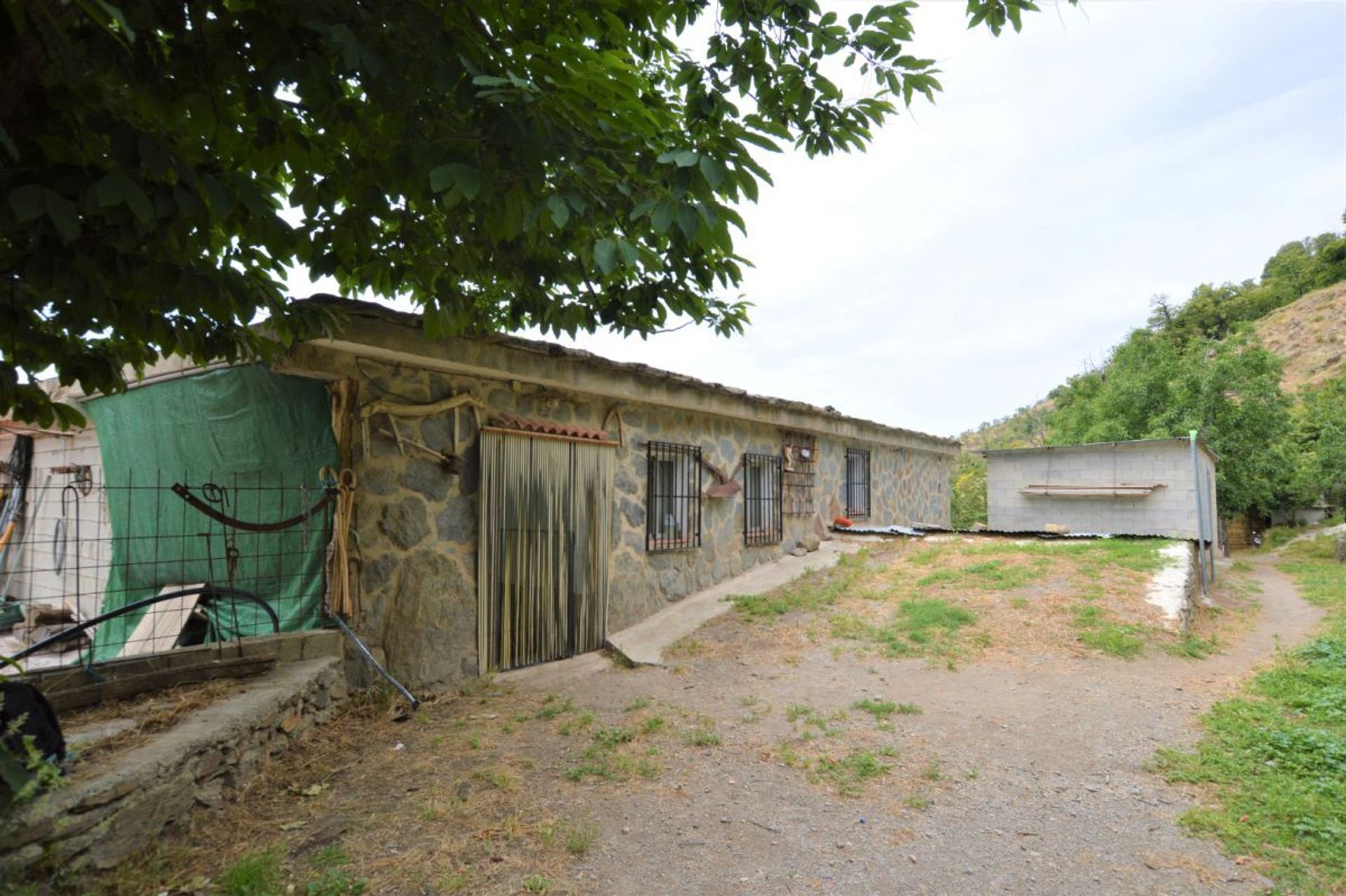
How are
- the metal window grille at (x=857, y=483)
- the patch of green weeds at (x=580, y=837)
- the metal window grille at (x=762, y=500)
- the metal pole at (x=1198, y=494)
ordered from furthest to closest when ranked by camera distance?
1. the metal window grille at (x=857, y=483)
2. the metal pole at (x=1198, y=494)
3. the metal window grille at (x=762, y=500)
4. the patch of green weeds at (x=580, y=837)

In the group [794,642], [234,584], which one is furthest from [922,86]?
[234,584]

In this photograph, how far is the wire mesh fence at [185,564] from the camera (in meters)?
4.34

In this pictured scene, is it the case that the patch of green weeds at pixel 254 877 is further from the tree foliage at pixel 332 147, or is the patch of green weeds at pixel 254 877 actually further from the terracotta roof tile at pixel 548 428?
the terracotta roof tile at pixel 548 428

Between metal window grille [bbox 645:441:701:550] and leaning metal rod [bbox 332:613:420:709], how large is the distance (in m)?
2.99

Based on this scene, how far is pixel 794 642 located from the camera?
6.14m

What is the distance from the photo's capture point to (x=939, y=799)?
127 inches

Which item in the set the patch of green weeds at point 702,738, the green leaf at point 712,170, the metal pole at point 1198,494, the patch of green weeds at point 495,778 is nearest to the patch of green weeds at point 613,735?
the patch of green weeds at point 702,738

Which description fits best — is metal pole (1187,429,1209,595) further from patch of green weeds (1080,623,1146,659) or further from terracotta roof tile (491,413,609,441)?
terracotta roof tile (491,413,609,441)

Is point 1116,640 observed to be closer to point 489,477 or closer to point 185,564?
point 489,477

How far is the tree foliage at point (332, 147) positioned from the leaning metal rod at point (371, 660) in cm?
211

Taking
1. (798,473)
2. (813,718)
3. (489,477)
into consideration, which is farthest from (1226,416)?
(489,477)

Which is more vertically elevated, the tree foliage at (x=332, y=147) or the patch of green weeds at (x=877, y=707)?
the tree foliage at (x=332, y=147)

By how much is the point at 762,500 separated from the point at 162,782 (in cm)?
709

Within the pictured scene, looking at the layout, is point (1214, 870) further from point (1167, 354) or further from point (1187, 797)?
point (1167, 354)
